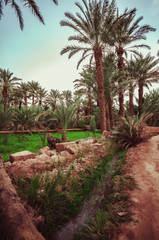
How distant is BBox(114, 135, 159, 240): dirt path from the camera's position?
4.42ft

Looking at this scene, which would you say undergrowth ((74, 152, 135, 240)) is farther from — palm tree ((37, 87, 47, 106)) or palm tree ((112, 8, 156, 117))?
palm tree ((37, 87, 47, 106))

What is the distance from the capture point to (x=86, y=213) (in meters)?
1.94

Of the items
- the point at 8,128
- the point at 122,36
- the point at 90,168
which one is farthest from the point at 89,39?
the point at 90,168

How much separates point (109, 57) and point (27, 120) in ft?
29.7

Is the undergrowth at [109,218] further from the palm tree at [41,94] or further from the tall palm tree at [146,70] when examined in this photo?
the palm tree at [41,94]

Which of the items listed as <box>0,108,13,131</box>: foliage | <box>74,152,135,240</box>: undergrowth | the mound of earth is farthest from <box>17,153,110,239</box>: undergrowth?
<box>0,108,13,131</box>: foliage

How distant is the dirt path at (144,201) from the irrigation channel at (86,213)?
1.75 feet

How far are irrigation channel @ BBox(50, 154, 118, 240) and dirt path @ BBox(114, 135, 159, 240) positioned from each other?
21.0 inches

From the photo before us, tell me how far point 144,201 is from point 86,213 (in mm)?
867

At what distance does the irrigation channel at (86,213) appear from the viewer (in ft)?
5.26

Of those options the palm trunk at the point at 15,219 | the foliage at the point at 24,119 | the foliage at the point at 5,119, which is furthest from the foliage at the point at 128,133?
the foliage at the point at 5,119

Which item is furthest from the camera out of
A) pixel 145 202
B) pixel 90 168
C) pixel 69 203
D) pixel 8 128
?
pixel 8 128

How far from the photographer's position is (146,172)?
269 cm

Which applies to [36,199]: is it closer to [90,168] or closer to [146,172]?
[90,168]
